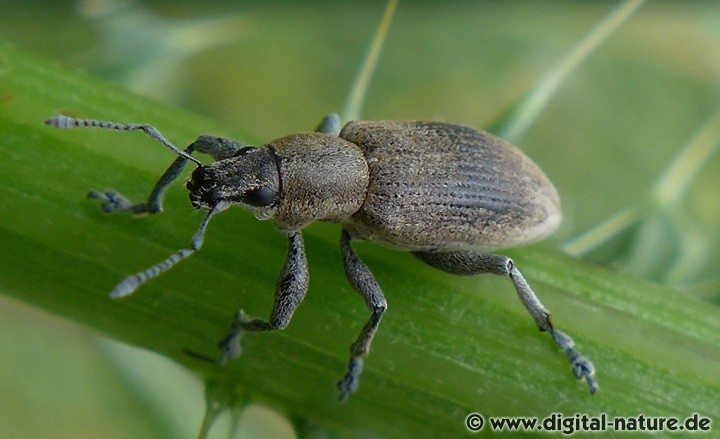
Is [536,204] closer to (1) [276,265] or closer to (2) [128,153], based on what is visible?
(1) [276,265]

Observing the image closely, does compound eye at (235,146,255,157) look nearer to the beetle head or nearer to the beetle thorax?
Answer: the beetle head

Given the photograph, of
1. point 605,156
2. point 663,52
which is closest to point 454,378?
point 605,156

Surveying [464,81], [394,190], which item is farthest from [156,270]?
[464,81]

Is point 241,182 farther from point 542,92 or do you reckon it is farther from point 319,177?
point 542,92

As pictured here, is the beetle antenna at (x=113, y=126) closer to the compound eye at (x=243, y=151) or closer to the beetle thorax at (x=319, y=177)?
the compound eye at (x=243, y=151)

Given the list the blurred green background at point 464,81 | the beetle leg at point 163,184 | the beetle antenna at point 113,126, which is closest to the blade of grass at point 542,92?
the beetle leg at point 163,184

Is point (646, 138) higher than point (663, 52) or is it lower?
lower

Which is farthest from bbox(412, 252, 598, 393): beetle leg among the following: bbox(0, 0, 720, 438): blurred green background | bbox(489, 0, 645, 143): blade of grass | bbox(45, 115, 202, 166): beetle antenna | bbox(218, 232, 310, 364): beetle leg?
bbox(0, 0, 720, 438): blurred green background

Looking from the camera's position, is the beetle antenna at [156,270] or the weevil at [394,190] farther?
the weevil at [394,190]
